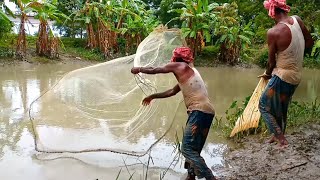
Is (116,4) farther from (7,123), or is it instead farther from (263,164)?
(263,164)

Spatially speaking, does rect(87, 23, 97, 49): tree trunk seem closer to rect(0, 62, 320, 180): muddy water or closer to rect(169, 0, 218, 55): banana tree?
rect(169, 0, 218, 55): banana tree

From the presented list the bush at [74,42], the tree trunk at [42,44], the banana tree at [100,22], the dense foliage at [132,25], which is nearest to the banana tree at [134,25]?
the dense foliage at [132,25]

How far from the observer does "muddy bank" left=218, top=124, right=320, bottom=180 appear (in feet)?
15.1

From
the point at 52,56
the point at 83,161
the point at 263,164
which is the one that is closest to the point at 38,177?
the point at 83,161

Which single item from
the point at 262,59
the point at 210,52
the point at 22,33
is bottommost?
the point at 262,59

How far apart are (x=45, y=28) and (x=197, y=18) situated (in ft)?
17.9

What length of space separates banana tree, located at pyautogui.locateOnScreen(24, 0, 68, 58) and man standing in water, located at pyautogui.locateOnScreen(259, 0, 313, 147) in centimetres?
Result: 1132

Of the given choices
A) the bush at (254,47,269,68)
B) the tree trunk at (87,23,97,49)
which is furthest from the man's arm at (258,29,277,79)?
the tree trunk at (87,23,97,49)

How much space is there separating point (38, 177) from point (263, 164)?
253 cm

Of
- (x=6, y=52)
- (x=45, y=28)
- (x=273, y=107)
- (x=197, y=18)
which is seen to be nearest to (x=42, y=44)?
(x=45, y=28)

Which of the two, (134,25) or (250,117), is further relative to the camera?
(134,25)

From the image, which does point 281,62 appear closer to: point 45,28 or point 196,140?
point 196,140

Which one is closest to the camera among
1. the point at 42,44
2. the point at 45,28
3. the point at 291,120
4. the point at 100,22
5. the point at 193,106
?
the point at 193,106

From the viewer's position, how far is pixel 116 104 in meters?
5.49
